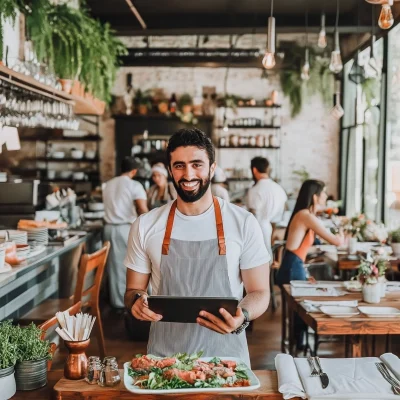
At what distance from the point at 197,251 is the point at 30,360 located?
0.75m

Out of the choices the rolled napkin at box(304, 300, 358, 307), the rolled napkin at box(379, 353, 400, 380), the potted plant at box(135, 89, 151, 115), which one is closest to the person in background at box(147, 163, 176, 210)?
the potted plant at box(135, 89, 151, 115)

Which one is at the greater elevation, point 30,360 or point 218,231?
point 218,231

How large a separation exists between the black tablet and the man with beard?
0.27m

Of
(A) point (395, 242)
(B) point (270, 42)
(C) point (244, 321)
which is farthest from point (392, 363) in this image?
(A) point (395, 242)

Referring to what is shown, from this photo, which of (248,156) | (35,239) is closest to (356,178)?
(248,156)

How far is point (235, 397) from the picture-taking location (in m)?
1.95

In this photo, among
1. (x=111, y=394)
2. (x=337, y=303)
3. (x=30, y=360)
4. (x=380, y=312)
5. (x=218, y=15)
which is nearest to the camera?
(x=111, y=394)

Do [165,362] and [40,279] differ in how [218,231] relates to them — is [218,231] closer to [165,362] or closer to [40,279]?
[165,362]

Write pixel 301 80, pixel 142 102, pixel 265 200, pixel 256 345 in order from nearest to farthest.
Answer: pixel 256 345 → pixel 265 200 → pixel 301 80 → pixel 142 102

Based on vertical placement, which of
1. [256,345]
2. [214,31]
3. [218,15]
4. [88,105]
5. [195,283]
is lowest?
[256,345]

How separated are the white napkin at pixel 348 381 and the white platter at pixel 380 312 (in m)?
1.13

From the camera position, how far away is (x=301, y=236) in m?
4.88

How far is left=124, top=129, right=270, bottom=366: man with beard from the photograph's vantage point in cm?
233

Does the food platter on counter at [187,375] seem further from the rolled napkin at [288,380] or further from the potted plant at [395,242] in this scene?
the potted plant at [395,242]
